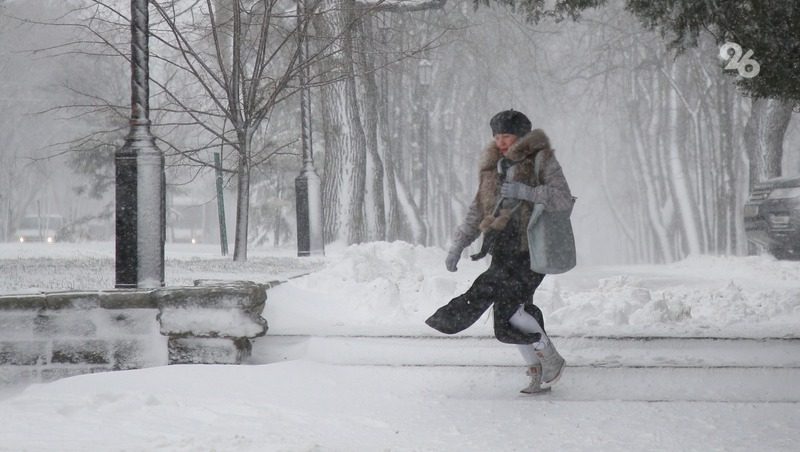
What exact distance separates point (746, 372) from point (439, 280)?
3.24 meters

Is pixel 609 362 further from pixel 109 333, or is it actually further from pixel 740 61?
pixel 109 333

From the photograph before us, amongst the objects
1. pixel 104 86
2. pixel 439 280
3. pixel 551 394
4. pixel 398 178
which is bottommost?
pixel 551 394

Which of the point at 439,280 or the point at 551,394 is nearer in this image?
the point at 551,394

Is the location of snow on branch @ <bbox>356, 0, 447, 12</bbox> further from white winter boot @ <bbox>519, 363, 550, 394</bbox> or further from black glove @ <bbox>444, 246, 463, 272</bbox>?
white winter boot @ <bbox>519, 363, 550, 394</bbox>

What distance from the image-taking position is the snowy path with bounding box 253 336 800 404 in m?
6.52

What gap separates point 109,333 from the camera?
273 inches

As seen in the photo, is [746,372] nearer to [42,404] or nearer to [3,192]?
[42,404]

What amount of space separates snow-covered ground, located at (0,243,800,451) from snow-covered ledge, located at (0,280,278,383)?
23 cm

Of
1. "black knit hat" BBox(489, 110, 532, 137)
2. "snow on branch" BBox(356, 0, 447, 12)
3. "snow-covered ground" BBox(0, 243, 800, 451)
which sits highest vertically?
"snow on branch" BBox(356, 0, 447, 12)

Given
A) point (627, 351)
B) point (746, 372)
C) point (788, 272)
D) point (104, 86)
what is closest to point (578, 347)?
point (627, 351)

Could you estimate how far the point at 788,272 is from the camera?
14.3m

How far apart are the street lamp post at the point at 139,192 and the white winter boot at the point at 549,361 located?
3.36 meters

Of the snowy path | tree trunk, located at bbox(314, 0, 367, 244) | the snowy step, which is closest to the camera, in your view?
the snowy path

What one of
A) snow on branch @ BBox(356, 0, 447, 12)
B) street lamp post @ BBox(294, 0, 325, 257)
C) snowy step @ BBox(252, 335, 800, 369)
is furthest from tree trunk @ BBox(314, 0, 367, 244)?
snowy step @ BBox(252, 335, 800, 369)
